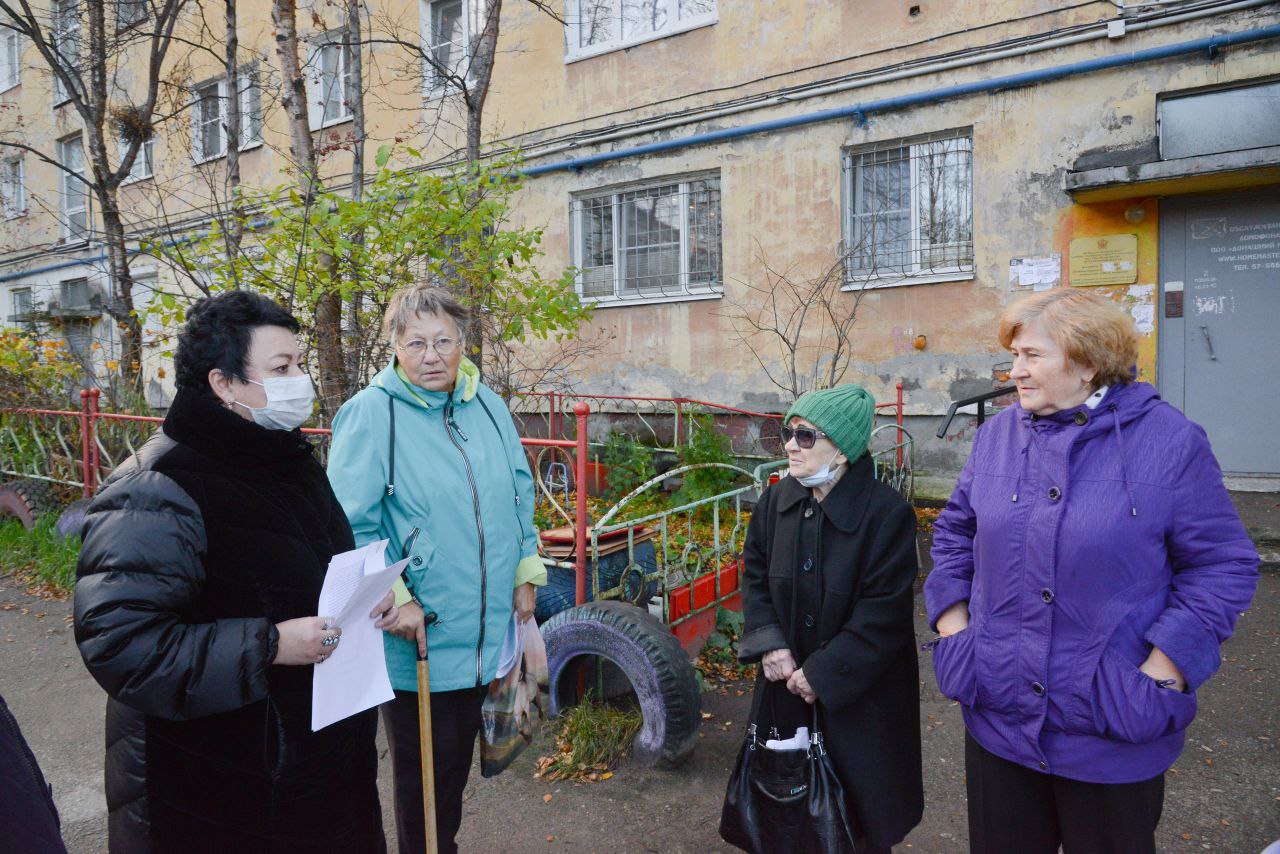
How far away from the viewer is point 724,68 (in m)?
8.46

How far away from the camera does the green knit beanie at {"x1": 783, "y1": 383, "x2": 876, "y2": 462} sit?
226 centimetres

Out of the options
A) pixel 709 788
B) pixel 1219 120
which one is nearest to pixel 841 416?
pixel 709 788

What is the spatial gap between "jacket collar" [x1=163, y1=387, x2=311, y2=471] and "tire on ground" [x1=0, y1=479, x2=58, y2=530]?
6.89 m

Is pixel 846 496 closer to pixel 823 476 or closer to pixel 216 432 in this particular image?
pixel 823 476

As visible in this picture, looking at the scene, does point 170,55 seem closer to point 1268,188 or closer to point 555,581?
point 555,581

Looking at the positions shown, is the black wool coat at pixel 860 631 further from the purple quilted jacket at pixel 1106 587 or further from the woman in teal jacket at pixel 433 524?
the woman in teal jacket at pixel 433 524

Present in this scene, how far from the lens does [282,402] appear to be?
5.91 ft

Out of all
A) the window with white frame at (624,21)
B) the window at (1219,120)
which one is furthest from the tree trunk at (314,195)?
the window at (1219,120)

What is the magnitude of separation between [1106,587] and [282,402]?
1846mm

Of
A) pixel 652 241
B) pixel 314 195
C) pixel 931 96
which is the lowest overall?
pixel 314 195

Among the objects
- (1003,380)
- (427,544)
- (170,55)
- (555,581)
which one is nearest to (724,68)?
(1003,380)

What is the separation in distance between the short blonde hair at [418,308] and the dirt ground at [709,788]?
1.86m

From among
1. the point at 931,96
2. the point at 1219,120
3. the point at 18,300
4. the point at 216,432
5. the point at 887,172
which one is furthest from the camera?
the point at 18,300

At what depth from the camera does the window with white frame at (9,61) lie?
16219 millimetres
